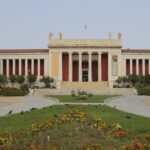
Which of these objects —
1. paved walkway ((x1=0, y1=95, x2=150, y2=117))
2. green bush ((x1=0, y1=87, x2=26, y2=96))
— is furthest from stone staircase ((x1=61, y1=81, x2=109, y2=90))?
paved walkway ((x1=0, y1=95, x2=150, y2=117))

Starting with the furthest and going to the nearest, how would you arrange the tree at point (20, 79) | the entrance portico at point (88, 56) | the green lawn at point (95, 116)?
the entrance portico at point (88, 56)
the tree at point (20, 79)
the green lawn at point (95, 116)

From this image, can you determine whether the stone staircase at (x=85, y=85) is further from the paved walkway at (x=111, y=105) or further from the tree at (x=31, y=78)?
the paved walkway at (x=111, y=105)

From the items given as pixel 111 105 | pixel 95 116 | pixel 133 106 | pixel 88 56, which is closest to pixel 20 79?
pixel 88 56

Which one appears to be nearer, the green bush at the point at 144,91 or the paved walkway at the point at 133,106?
the paved walkway at the point at 133,106

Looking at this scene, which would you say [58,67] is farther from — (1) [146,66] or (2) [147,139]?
(2) [147,139]

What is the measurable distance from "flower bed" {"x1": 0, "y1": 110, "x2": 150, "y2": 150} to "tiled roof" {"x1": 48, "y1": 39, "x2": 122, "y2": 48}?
198ft

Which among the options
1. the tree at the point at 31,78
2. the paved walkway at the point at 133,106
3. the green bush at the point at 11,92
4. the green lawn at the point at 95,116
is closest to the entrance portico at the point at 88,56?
the tree at the point at 31,78

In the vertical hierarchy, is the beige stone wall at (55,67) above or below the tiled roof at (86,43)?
below

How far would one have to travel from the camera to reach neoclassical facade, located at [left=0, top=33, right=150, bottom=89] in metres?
74.4

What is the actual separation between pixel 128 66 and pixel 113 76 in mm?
3972

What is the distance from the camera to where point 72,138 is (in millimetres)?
11766

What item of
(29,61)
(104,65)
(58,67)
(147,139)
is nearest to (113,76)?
(104,65)

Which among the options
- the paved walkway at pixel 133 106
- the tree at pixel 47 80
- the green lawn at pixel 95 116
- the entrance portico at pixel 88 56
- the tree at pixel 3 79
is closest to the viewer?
the green lawn at pixel 95 116

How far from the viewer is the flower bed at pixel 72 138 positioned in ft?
35.8
